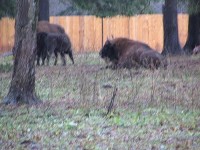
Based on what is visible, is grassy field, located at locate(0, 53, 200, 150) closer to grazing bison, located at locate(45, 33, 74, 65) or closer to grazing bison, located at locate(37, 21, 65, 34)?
grazing bison, located at locate(45, 33, 74, 65)

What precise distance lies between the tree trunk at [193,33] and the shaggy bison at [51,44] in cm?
570

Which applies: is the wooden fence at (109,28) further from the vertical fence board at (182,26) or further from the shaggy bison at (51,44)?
the shaggy bison at (51,44)

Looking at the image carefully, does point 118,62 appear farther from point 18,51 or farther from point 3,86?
point 18,51

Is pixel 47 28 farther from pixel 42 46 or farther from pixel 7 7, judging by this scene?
pixel 7 7

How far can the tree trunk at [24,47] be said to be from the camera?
10922 millimetres

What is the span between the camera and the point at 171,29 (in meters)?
23.5

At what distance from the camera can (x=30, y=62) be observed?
11.0 m

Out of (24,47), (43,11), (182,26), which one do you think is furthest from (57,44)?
(182,26)

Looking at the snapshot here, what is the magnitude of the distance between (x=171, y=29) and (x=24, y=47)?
13201mm

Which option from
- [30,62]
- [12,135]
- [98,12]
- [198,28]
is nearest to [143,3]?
[98,12]

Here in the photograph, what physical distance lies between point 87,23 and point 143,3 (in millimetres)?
8024

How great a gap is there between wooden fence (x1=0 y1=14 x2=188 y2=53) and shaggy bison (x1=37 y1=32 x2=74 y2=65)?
1503 centimetres

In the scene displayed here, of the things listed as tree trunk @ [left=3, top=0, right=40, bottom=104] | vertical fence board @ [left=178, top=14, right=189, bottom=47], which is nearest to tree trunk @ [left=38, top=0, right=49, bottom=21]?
vertical fence board @ [left=178, top=14, right=189, bottom=47]

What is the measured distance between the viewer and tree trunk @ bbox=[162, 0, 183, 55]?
23234 millimetres
